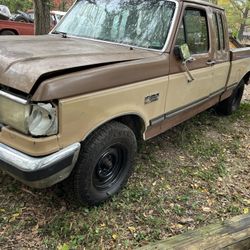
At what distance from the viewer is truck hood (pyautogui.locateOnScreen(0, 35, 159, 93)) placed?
101 inches

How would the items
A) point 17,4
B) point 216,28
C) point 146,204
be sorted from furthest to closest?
point 17,4 → point 216,28 → point 146,204

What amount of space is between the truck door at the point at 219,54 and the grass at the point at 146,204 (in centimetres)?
101

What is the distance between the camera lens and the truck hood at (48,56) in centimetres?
256

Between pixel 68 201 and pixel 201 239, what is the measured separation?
4.31 ft

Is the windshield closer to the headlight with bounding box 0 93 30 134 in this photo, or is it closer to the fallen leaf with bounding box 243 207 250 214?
the headlight with bounding box 0 93 30 134

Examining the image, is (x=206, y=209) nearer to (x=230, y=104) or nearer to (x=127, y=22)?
(x=127, y=22)

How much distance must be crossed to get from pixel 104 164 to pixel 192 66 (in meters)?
1.70

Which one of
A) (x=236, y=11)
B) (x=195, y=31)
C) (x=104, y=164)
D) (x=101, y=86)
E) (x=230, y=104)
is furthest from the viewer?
(x=236, y=11)

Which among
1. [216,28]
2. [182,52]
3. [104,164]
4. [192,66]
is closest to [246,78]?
[216,28]

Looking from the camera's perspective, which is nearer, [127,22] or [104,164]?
[104,164]

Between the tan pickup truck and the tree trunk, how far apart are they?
8.47 ft

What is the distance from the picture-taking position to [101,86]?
112 inches

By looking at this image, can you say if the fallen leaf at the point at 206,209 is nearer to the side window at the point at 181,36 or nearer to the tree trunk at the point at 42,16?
the side window at the point at 181,36

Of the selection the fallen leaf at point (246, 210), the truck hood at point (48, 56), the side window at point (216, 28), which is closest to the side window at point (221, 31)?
the side window at point (216, 28)
